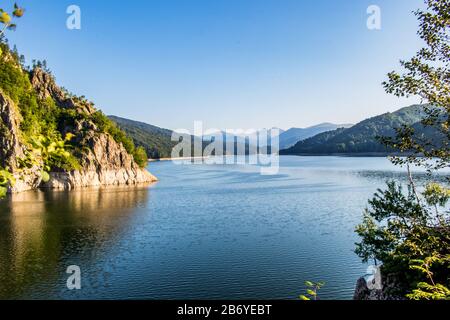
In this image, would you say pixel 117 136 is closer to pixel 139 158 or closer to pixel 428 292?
pixel 139 158

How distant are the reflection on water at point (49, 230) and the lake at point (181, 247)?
12 centimetres

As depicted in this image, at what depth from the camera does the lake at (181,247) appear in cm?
2752

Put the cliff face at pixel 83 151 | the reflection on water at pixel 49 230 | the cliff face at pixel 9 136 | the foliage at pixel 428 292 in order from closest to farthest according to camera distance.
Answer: the foliage at pixel 428 292
the reflection on water at pixel 49 230
the cliff face at pixel 9 136
the cliff face at pixel 83 151

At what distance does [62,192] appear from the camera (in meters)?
88.1

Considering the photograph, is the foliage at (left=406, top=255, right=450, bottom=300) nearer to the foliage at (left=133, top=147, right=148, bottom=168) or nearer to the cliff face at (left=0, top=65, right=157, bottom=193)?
the cliff face at (left=0, top=65, right=157, bottom=193)

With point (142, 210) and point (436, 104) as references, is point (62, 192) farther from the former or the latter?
point (436, 104)

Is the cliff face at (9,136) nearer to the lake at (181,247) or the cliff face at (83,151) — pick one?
the cliff face at (83,151)

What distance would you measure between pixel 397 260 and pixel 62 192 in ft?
279

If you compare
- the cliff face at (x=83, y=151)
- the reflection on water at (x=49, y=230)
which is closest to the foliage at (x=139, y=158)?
the cliff face at (x=83, y=151)

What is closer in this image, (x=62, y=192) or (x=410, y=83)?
(x=410, y=83)

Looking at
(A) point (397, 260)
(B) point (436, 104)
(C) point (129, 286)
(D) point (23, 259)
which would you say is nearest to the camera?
(B) point (436, 104)

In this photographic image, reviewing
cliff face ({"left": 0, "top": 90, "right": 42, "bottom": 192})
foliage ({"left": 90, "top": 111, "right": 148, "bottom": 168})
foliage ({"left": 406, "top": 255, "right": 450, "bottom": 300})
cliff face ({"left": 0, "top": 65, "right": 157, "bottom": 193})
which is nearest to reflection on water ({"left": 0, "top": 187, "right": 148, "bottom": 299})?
cliff face ({"left": 0, "top": 90, "right": 42, "bottom": 192})
